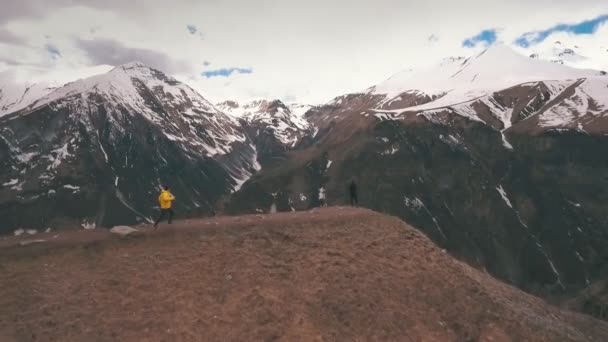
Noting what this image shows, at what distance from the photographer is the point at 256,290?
3161 centimetres

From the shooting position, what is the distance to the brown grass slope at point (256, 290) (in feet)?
92.4

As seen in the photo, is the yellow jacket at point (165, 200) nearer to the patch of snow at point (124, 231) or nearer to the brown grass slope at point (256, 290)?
the brown grass slope at point (256, 290)

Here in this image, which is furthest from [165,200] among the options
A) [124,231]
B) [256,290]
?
[256,290]

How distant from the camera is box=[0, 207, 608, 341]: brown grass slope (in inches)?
1109

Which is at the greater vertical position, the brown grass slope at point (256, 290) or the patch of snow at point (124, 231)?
the patch of snow at point (124, 231)

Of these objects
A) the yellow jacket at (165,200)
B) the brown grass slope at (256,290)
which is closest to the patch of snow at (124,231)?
the brown grass slope at (256,290)

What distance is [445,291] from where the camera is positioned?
35406mm

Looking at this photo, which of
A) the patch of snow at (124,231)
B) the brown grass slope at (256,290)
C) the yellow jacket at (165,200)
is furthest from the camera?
the yellow jacket at (165,200)

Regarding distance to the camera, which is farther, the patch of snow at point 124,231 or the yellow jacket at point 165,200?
the yellow jacket at point 165,200

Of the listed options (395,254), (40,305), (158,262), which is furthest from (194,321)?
(395,254)

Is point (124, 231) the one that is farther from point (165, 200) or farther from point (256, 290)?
point (256, 290)

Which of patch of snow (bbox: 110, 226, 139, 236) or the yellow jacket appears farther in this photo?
the yellow jacket

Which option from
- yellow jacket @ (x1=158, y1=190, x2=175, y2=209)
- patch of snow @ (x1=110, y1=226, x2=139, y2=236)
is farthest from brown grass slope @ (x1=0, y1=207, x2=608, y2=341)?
yellow jacket @ (x1=158, y1=190, x2=175, y2=209)

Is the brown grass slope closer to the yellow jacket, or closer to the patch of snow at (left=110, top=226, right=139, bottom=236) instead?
the patch of snow at (left=110, top=226, right=139, bottom=236)
